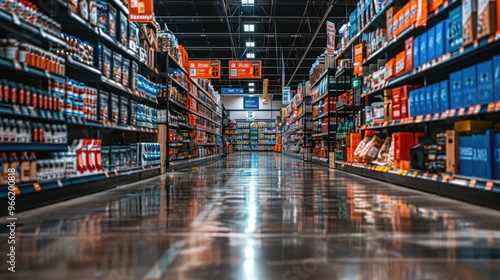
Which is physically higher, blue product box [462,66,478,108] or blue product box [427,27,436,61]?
blue product box [427,27,436,61]

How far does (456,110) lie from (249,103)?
98.2 feet

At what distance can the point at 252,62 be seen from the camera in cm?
1862

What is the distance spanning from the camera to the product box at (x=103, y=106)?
5288 millimetres

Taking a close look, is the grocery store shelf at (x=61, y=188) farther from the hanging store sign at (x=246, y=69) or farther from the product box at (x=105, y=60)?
the hanging store sign at (x=246, y=69)

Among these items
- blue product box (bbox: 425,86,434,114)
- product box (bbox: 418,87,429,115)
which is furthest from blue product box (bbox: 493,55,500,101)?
product box (bbox: 418,87,429,115)

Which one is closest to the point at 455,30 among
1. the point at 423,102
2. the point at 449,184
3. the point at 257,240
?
the point at 423,102

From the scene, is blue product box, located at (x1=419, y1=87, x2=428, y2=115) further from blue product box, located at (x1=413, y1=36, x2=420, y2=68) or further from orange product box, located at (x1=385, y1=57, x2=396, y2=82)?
orange product box, located at (x1=385, y1=57, x2=396, y2=82)

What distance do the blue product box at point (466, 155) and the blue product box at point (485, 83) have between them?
39 cm

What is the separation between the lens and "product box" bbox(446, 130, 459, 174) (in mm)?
4000

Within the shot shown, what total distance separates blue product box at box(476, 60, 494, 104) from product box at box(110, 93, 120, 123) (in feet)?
15.3

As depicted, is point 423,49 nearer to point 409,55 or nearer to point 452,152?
point 409,55

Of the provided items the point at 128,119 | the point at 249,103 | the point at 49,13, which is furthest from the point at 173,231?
the point at 249,103

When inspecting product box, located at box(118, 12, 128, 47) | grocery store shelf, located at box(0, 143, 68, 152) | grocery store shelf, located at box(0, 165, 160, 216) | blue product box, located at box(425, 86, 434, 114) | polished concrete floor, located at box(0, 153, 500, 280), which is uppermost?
product box, located at box(118, 12, 128, 47)

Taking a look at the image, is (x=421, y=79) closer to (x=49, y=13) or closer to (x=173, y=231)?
(x=173, y=231)
